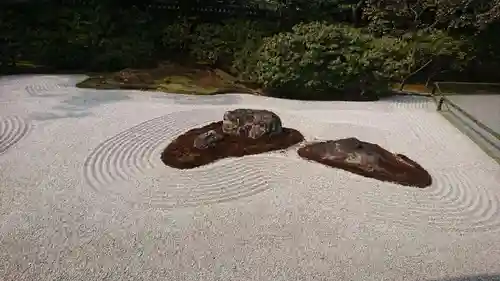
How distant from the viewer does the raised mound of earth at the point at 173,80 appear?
11539 millimetres

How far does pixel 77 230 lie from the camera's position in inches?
204

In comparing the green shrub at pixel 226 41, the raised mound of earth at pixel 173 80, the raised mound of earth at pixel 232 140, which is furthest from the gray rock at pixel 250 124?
the green shrub at pixel 226 41

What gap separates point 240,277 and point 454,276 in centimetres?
233

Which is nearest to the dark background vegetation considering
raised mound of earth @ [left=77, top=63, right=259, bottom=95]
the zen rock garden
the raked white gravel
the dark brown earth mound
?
raised mound of earth @ [left=77, top=63, right=259, bottom=95]

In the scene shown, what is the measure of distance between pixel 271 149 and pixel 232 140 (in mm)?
754

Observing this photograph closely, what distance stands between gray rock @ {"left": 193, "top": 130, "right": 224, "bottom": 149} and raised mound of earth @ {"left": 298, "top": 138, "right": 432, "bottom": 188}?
1.52 meters

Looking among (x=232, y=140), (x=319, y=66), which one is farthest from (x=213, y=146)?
(x=319, y=66)

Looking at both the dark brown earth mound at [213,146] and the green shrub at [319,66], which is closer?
the dark brown earth mound at [213,146]

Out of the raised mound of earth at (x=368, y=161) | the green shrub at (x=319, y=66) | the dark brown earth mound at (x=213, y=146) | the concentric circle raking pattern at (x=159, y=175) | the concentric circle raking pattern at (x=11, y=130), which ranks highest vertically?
the green shrub at (x=319, y=66)

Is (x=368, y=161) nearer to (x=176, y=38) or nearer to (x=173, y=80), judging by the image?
(x=173, y=80)

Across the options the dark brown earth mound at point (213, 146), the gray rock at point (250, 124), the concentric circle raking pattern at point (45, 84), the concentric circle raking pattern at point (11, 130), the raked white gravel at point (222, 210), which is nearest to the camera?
the raked white gravel at point (222, 210)

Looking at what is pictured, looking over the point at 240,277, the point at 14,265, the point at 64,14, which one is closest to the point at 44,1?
the point at 64,14

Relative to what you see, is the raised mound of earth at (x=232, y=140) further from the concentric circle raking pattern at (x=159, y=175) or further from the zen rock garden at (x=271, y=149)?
the concentric circle raking pattern at (x=159, y=175)

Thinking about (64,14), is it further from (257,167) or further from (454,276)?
(454,276)
